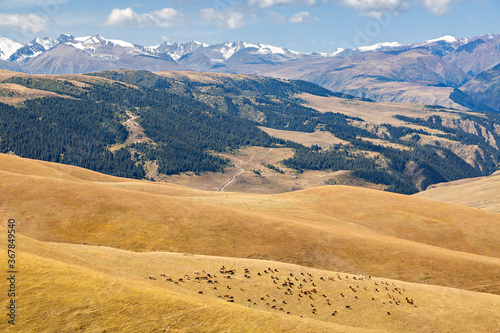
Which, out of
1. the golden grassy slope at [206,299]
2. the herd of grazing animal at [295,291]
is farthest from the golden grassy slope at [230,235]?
the herd of grazing animal at [295,291]

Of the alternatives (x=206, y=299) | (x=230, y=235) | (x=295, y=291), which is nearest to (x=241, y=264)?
(x=295, y=291)

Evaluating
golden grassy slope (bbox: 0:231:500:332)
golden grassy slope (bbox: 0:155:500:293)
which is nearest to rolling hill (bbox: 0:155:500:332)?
golden grassy slope (bbox: 0:231:500:332)

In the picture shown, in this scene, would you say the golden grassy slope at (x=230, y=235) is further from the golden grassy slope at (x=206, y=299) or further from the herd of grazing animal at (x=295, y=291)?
the herd of grazing animal at (x=295, y=291)

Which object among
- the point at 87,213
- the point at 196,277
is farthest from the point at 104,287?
the point at 87,213

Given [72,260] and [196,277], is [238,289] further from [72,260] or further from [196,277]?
[72,260]

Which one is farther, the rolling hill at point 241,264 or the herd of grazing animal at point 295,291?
the herd of grazing animal at point 295,291

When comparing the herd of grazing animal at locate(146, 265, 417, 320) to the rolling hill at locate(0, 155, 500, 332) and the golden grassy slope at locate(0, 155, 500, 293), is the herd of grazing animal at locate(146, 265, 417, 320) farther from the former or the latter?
the golden grassy slope at locate(0, 155, 500, 293)
